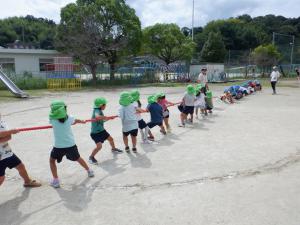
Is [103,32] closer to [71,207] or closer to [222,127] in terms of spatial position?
[222,127]

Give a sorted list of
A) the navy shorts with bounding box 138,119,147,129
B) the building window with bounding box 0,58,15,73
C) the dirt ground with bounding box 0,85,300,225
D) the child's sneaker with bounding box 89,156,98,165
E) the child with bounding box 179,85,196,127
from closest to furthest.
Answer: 1. the dirt ground with bounding box 0,85,300,225
2. the child's sneaker with bounding box 89,156,98,165
3. the navy shorts with bounding box 138,119,147,129
4. the child with bounding box 179,85,196,127
5. the building window with bounding box 0,58,15,73

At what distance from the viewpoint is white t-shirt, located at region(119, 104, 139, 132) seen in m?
7.88

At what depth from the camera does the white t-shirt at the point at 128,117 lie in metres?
7.88

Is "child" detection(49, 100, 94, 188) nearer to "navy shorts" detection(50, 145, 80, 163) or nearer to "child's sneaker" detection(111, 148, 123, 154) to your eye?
"navy shorts" detection(50, 145, 80, 163)

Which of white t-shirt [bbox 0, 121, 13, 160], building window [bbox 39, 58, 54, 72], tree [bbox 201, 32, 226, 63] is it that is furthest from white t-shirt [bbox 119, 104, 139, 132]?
tree [bbox 201, 32, 226, 63]

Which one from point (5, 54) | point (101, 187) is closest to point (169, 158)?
point (101, 187)

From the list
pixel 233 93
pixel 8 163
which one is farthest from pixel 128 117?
pixel 233 93

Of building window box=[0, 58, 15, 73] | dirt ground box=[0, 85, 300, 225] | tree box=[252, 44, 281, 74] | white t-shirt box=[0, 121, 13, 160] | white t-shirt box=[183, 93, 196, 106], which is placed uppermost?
tree box=[252, 44, 281, 74]

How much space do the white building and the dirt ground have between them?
32.9 metres

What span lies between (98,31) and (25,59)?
12947 millimetres

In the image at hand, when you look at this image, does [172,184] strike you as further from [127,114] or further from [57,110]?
[127,114]

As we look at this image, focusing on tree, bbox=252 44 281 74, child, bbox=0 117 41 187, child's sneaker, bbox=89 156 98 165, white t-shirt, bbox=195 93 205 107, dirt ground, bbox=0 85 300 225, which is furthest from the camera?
tree, bbox=252 44 281 74

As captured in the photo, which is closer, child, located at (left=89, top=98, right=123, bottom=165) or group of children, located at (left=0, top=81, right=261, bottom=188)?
group of children, located at (left=0, top=81, right=261, bottom=188)

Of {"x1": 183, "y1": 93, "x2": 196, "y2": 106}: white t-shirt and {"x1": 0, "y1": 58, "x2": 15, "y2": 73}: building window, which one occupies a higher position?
{"x1": 0, "y1": 58, "x2": 15, "y2": 73}: building window
